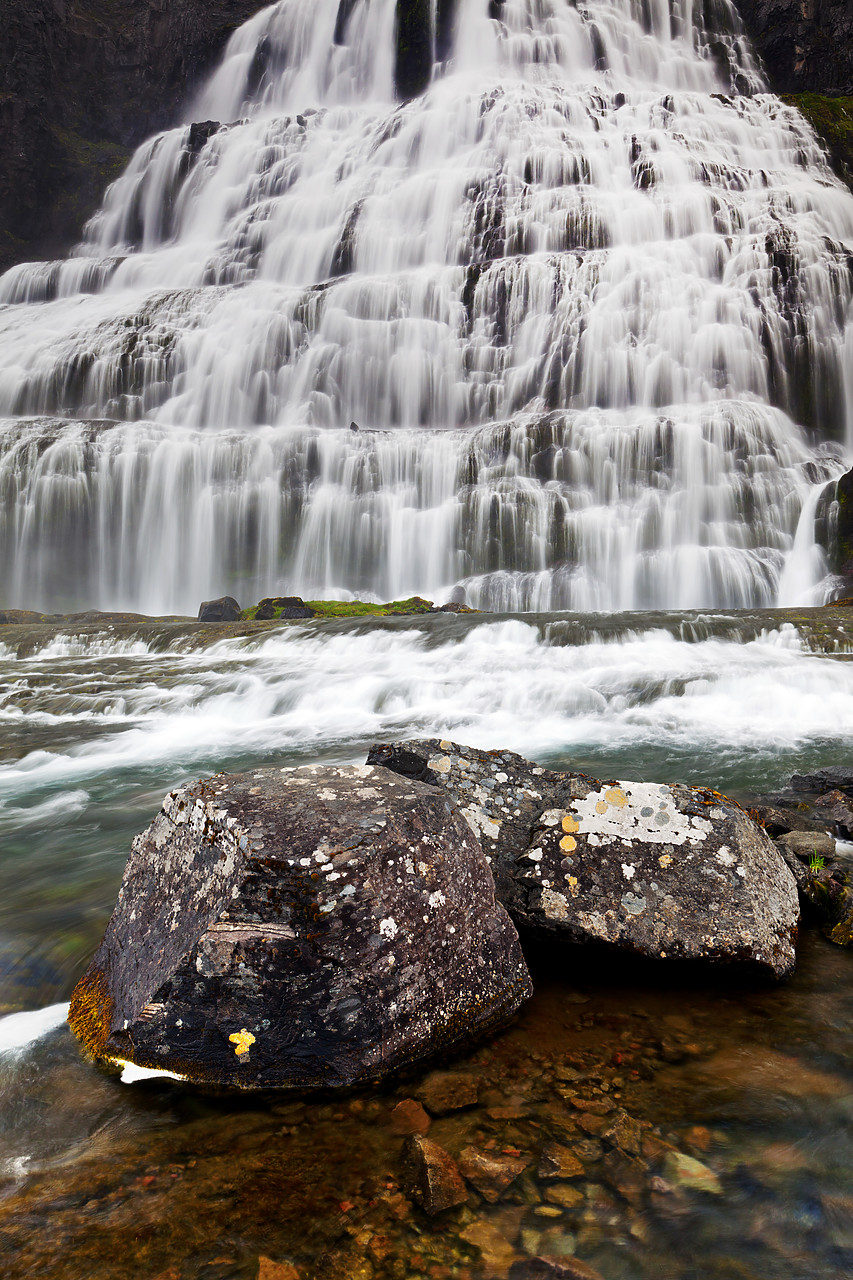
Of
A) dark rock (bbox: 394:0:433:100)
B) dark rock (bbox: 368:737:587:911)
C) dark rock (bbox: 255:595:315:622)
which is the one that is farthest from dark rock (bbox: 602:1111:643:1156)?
dark rock (bbox: 394:0:433:100)

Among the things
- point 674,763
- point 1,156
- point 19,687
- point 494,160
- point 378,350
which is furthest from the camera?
point 1,156

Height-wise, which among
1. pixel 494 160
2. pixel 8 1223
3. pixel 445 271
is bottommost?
pixel 8 1223

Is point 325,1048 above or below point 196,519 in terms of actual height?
below

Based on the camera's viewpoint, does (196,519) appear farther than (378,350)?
No

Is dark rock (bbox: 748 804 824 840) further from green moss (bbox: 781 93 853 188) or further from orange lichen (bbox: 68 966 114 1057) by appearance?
green moss (bbox: 781 93 853 188)

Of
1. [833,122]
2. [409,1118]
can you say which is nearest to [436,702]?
[409,1118]

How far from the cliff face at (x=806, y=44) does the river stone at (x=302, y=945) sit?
52.4 metres

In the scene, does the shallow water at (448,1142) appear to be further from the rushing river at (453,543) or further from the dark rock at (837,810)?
the dark rock at (837,810)

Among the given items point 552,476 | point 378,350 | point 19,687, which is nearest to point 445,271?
point 378,350

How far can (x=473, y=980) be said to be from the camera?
2592 mm

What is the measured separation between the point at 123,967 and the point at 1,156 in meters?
58.0

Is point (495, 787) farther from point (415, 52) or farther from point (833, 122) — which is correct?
point (415, 52)

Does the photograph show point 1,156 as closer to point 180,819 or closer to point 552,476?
point 552,476

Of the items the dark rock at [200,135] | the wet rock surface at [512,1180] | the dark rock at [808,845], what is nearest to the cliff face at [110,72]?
the dark rock at [200,135]
